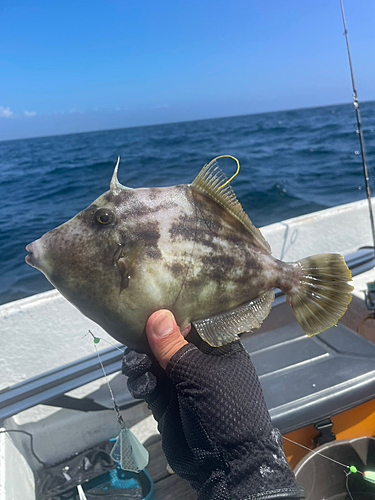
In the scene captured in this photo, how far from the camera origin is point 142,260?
1.50 meters

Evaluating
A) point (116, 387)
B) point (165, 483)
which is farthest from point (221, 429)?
point (116, 387)

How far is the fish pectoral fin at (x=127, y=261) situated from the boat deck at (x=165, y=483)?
215 cm

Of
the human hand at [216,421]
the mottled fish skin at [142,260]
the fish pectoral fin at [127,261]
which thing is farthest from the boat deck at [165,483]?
the fish pectoral fin at [127,261]

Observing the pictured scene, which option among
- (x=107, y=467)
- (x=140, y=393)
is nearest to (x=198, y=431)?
(x=140, y=393)

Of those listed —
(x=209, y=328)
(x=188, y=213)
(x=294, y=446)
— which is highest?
(x=188, y=213)

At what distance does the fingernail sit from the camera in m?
1.52

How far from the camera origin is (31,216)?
32.1ft

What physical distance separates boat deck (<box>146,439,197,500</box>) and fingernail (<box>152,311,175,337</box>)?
6.26ft

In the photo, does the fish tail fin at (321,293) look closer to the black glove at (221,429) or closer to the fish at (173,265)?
the fish at (173,265)

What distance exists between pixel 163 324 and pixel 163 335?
2.6 inches

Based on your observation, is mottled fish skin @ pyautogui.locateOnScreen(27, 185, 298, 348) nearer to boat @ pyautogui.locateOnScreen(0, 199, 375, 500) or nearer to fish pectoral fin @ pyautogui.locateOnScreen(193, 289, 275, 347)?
fish pectoral fin @ pyautogui.locateOnScreen(193, 289, 275, 347)

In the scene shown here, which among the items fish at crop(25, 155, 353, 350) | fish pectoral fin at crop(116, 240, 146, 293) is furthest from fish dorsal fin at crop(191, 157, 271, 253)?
fish pectoral fin at crop(116, 240, 146, 293)

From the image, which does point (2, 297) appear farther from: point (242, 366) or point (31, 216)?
point (242, 366)

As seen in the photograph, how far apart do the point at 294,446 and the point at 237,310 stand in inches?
53.1
